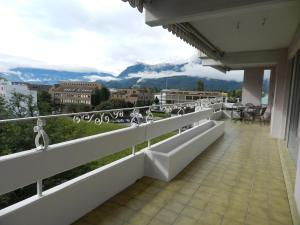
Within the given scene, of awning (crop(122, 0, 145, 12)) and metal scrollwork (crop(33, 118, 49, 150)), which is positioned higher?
awning (crop(122, 0, 145, 12))

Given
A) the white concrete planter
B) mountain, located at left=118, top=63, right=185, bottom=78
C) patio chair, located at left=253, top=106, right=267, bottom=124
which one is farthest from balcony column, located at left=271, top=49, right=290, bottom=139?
mountain, located at left=118, top=63, right=185, bottom=78

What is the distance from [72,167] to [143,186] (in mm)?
1156

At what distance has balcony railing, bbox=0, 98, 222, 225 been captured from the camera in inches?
Result: 58.4

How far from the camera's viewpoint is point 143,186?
2734 millimetres

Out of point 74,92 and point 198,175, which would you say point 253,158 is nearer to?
point 198,175

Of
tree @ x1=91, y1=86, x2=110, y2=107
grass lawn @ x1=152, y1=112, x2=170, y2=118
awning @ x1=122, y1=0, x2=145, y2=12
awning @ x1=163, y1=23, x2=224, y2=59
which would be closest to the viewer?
awning @ x1=122, y1=0, x2=145, y2=12

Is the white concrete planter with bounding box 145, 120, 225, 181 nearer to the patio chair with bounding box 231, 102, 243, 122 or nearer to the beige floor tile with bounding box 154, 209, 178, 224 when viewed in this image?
the beige floor tile with bounding box 154, 209, 178, 224

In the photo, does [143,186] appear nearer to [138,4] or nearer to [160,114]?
[160,114]

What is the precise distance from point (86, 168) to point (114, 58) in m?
61.2

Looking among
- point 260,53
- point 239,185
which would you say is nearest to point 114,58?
point 260,53

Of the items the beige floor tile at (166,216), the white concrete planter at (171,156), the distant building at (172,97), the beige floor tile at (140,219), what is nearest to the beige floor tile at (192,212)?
the beige floor tile at (166,216)

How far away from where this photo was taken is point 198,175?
318 centimetres

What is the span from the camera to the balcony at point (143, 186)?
1619 mm

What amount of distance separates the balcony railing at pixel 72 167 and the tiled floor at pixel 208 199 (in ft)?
0.54
